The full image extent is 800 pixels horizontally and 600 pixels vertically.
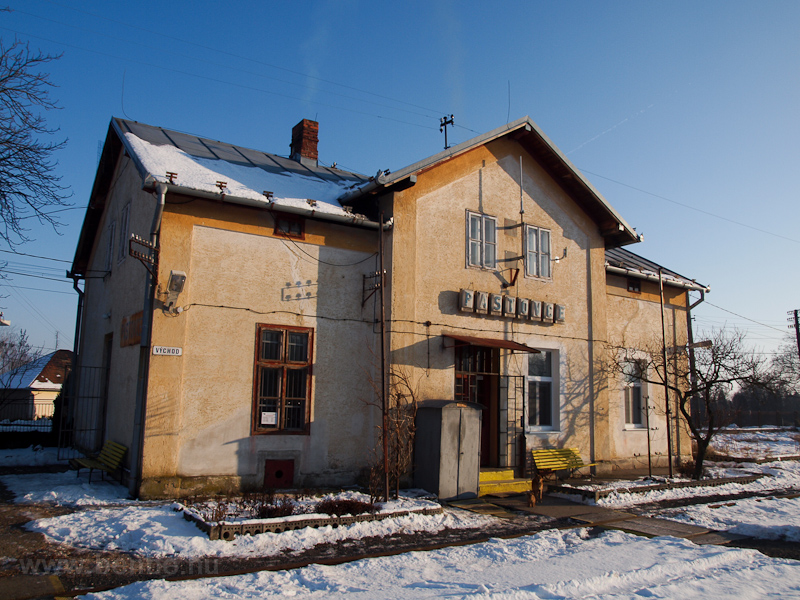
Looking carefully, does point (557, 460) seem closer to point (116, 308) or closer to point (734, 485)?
point (734, 485)

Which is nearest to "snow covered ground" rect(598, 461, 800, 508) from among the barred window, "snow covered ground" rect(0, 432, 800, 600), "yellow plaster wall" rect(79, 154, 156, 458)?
"snow covered ground" rect(0, 432, 800, 600)

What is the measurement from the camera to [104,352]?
13.7 metres

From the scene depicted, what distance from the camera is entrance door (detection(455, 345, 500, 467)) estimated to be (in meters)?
12.7

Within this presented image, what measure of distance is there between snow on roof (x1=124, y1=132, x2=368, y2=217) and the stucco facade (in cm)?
7

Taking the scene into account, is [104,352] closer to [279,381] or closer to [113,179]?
[113,179]

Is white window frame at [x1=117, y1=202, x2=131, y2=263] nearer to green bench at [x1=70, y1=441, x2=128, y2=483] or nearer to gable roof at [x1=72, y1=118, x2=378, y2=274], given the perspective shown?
gable roof at [x1=72, y1=118, x2=378, y2=274]

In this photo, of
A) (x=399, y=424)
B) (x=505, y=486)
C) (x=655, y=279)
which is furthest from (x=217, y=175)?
(x=655, y=279)

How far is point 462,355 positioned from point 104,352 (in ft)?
27.1

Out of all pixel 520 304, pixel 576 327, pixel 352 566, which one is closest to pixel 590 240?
pixel 576 327

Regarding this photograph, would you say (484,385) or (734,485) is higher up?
(484,385)

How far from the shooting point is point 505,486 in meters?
11.8

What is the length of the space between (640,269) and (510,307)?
18.4 feet

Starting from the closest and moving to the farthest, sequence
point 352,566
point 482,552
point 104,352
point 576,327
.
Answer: point 352,566
point 482,552
point 104,352
point 576,327

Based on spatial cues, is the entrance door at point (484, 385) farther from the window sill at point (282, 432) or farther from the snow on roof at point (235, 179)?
the snow on roof at point (235, 179)
